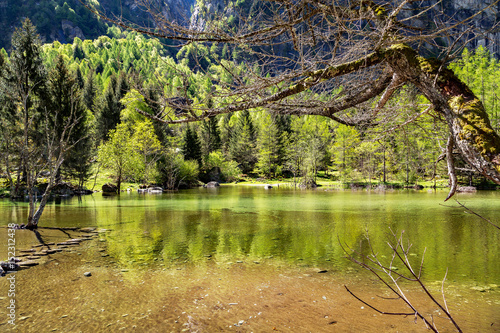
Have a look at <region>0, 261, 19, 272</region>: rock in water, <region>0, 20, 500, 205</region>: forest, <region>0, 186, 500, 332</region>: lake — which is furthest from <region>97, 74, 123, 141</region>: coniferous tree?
<region>0, 261, 19, 272</region>: rock in water

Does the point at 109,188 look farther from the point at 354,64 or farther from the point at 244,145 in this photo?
the point at 244,145

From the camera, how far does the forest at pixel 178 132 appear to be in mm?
3334

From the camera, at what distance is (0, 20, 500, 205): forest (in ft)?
10.9

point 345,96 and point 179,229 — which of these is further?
point 179,229

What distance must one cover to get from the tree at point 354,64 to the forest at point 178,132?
0.90ft

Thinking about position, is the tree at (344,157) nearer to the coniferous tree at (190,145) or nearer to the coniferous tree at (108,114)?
the coniferous tree at (190,145)

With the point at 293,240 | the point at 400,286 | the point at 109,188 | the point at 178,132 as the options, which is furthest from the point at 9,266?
the point at 178,132

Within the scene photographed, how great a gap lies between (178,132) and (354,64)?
184 feet

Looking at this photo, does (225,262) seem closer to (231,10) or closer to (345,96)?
(345,96)

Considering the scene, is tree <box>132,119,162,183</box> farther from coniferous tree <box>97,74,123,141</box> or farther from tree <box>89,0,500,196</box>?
tree <box>89,0,500,196</box>

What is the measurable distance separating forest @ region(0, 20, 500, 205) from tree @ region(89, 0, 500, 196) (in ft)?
0.90

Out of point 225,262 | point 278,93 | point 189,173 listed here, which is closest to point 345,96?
point 278,93

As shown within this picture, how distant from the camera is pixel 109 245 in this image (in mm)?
7418

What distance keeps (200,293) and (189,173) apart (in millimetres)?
36769
